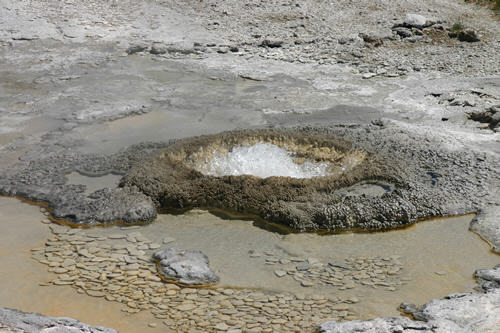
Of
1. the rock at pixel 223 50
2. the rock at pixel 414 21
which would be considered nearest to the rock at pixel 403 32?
the rock at pixel 414 21

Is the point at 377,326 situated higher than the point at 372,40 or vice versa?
the point at 372,40

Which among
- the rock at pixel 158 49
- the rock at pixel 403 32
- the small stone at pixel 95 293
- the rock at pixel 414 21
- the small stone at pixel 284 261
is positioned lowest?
the small stone at pixel 95 293

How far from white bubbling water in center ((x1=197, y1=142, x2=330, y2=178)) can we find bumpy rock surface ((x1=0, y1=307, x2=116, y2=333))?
8.61 feet

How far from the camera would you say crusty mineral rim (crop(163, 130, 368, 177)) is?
5641 mm

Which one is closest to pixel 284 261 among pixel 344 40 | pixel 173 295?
pixel 173 295

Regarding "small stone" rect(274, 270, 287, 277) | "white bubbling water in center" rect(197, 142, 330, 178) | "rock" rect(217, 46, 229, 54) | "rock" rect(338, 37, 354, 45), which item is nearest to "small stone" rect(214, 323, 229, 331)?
"small stone" rect(274, 270, 287, 277)

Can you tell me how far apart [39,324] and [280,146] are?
11.5 ft

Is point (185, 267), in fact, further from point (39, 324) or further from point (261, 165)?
point (261, 165)

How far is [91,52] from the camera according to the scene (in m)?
9.37

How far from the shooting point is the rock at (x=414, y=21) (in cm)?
1041

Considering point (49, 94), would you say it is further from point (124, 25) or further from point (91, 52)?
point (124, 25)

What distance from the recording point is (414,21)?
10.5 m

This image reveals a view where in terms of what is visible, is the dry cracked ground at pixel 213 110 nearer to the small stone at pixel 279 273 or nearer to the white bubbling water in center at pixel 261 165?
the small stone at pixel 279 273

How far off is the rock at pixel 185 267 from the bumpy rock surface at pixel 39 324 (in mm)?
790
